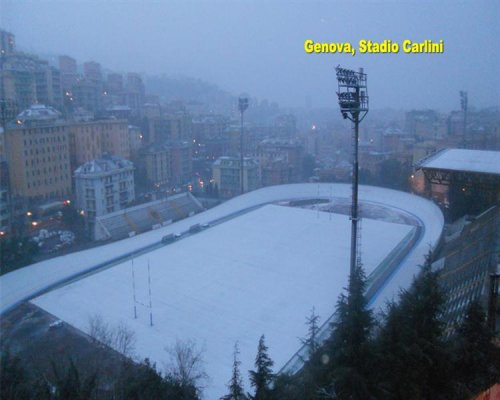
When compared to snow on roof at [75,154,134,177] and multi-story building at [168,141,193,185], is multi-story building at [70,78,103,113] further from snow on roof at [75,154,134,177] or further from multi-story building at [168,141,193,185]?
snow on roof at [75,154,134,177]

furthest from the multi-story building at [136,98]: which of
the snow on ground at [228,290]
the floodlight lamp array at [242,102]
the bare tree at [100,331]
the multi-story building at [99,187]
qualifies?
the bare tree at [100,331]

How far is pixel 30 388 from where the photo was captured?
6.28 feet

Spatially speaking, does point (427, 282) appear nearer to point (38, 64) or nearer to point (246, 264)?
point (246, 264)

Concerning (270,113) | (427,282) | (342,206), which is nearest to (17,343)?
(427,282)

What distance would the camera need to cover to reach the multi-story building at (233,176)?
11.4 metres

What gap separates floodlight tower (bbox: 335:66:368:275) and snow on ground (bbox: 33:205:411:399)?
828 millimetres

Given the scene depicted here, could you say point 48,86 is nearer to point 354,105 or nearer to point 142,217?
point 142,217

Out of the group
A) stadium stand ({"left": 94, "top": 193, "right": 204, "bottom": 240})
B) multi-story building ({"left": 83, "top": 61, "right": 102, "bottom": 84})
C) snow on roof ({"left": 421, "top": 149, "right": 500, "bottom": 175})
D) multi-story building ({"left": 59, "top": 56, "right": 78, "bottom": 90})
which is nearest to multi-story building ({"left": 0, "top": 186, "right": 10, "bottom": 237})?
stadium stand ({"left": 94, "top": 193, "right": 204, "bottom": 240})

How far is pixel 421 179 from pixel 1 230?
27.5 ft

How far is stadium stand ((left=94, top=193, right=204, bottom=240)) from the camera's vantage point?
22.6 feet

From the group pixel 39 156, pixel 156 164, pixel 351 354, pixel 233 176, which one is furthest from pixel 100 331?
pixel 156 164

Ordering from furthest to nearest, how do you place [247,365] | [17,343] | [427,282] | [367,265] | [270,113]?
[270,113], [367,265], [17,343], [247,365], [427,282]

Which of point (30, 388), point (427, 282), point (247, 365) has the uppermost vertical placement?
point (427, 282)

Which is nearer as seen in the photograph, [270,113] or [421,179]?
[421,179]
